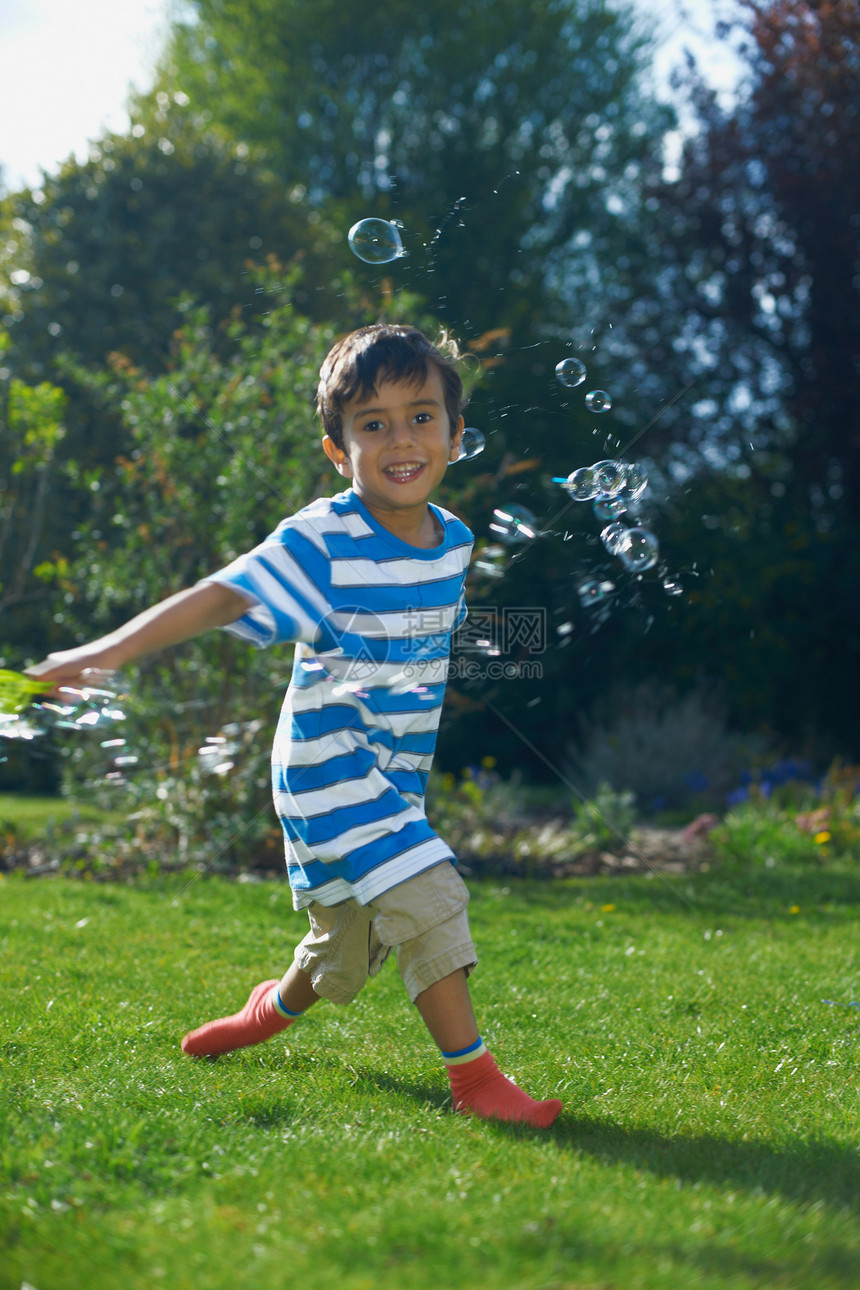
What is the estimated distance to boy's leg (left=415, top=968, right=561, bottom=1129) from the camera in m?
2.20

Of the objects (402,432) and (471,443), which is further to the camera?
(471,443)

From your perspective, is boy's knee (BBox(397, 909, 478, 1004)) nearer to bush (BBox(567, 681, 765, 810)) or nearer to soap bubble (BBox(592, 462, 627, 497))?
soap bubble (BBox(592, 462, 627, 497))

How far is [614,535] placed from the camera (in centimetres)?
330

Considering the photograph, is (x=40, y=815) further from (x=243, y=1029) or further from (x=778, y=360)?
(x=778, y=360)

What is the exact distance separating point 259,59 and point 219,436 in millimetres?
10131

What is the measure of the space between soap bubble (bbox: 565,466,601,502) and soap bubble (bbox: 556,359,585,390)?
260mm

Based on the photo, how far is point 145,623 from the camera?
Answer: 1928 mm

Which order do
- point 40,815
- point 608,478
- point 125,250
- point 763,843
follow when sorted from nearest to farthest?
point 608,478 < point 763,843 < point 40,815 < point 125,250

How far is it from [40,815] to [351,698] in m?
4.73

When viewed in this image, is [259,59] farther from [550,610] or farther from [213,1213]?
[213,1213]

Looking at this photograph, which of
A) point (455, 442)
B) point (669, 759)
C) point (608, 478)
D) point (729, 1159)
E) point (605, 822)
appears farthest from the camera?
point (669, 759)

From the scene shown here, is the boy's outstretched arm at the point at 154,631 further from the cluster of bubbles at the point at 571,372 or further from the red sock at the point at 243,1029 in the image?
the cluster of bubbles at the point at 571,372

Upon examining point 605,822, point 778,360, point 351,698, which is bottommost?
point 605,822

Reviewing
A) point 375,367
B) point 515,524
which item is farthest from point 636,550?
point 375,367
